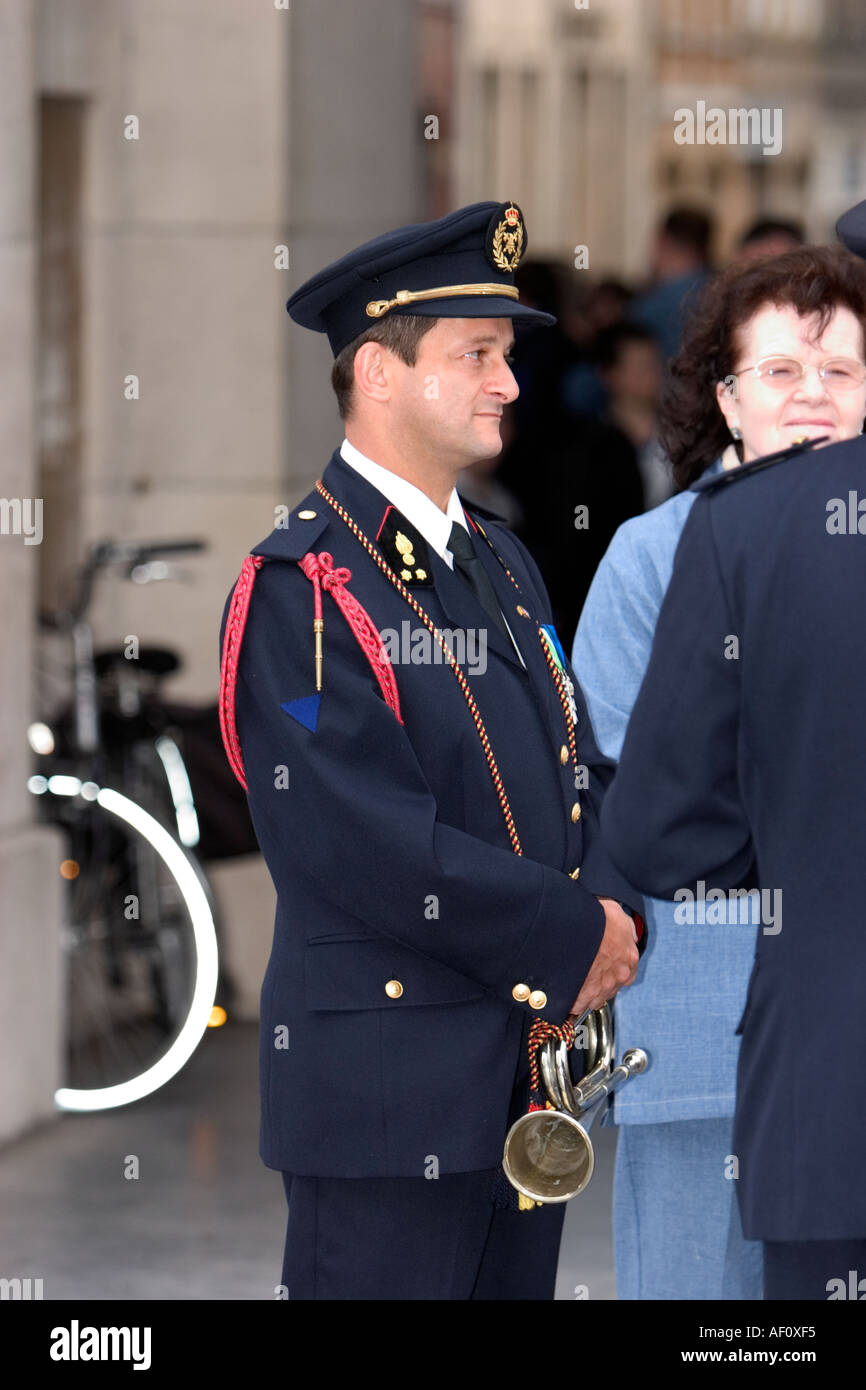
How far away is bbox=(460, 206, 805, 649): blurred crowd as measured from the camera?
21.6 feet

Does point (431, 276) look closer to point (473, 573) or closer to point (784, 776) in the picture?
point (473, 573)

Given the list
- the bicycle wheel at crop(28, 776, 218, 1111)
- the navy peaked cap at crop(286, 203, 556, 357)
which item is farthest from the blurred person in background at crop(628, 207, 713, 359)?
the navy peaked cap at crop(286, 203, 556, 357)

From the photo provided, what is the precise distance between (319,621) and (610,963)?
607mm

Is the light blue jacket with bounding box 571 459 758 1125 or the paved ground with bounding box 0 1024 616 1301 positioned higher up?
the light blue jacket with bounding box 571 459 758 1125

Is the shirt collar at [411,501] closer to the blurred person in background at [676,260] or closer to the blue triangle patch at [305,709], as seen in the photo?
the blue triangle patch at [305,709]

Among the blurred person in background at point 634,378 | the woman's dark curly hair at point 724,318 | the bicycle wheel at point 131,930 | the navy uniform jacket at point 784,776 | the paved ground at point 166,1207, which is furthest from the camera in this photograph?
the blurred person in background at point 634,378

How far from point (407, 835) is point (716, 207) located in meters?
24.1

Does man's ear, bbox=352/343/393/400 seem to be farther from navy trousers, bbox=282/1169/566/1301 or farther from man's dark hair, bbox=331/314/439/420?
navy trousers, bbox=282/1169/566/1301

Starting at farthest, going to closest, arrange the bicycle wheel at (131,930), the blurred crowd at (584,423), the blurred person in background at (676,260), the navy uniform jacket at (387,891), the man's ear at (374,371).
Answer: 1. the blurred person in background at (676,260)
2. the blurred crowd at (584,423)
3. the bicycle wheel at (131,930)
4. the man's ear at (374,371)
5. the navy uniform jacket at (387,891)

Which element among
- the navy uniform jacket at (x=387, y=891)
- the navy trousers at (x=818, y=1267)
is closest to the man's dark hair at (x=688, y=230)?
the navy uniform jacket at (x=387, y=891)

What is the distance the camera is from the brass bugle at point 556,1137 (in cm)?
295

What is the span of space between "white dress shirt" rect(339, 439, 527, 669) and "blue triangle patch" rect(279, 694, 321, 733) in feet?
1.12

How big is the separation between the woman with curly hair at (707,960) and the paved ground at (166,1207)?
1.44m

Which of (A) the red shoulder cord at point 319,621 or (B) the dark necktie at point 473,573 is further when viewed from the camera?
(B) the dark necktie at point 473,573
